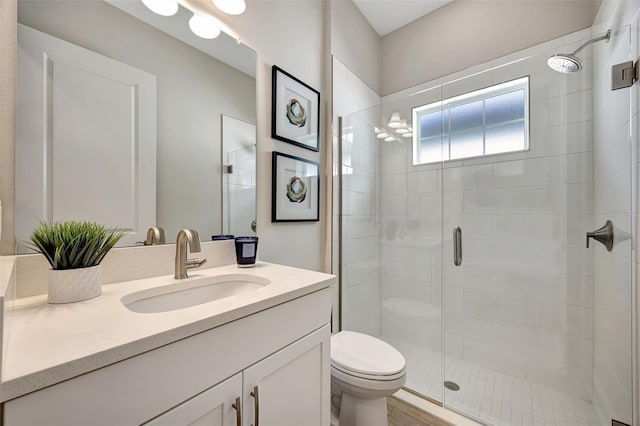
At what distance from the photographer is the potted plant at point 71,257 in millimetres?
710

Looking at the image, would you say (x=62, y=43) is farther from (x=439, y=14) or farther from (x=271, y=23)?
(x=439, y=14)

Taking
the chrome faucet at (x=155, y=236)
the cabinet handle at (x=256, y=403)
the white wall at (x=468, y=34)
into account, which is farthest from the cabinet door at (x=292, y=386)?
the white wall at (x=468, y=34)

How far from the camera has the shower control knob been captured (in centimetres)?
130

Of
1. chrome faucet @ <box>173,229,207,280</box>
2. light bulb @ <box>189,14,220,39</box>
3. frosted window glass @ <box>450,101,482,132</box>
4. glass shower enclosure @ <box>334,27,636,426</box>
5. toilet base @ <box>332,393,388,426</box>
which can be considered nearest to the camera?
chrome faucet @ <box>173,229,207,280</box>

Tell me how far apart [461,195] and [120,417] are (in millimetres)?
2018

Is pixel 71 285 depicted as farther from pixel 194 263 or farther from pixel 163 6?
pixel 163 6

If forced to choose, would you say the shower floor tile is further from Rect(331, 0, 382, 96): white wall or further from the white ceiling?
the white ceiling

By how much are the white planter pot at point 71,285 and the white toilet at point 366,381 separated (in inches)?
41.1

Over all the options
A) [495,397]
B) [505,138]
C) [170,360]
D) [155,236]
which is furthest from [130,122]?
[495,397]

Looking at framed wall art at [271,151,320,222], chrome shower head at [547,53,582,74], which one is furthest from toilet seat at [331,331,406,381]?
chrome shower head at [547,53,582,74]

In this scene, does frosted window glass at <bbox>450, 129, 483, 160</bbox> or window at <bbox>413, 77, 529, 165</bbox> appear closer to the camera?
window at <bbox>413, 77, 529, 165</bbox>

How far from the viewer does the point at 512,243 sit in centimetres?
178

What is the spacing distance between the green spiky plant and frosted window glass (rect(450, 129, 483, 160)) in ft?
6.63

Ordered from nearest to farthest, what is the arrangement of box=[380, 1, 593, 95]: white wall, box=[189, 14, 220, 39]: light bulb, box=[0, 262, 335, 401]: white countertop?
1. box=[0, 262, 335, 401]: white countertop
2. box=[189, 14, 220, 39]: light bulb
3. box=[380, 1, 593, 95]: white wall
